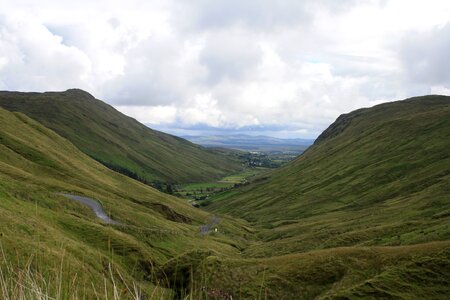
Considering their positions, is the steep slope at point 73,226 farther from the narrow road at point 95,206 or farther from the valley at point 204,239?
the narrow road at point 95,206

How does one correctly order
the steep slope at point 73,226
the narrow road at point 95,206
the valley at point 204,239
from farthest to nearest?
1. the narrow road at point 95,206
2. the valley at point 204,239
3. the steep slope at point 73,226

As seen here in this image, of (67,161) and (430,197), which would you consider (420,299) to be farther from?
(67,161)

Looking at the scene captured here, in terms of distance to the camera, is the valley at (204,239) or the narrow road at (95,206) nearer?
the valley at (204,239)

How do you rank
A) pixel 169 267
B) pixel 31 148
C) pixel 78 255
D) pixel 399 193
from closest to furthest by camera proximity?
pixel 78 255 < pixel 169 267 < pixel 31 148 < pixel 399 193

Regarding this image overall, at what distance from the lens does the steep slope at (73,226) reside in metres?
15.4

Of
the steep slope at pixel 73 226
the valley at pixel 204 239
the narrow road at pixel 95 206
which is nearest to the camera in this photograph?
the steep slope at pixel 73 226

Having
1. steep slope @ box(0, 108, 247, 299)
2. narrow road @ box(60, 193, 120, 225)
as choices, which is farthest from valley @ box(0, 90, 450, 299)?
narrow road @ box(60, 193, 120, 225)

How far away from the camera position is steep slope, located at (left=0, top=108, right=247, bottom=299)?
605 inches

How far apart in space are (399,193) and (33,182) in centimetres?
13017

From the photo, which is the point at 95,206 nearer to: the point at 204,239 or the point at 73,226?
the point at 204,239

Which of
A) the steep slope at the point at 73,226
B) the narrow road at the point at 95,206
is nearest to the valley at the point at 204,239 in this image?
the steep slope at the point at 73,226

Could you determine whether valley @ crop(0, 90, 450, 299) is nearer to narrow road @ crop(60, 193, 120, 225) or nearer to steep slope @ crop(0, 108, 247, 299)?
steep slope @ crop(0, 108, 247, 299)

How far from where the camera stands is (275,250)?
311 ft

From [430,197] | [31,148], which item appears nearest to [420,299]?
[430,197]
